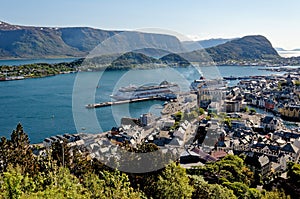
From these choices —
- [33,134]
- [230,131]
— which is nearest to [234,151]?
[230,131]

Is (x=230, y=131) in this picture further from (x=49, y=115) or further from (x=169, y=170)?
(x=49, y=115)

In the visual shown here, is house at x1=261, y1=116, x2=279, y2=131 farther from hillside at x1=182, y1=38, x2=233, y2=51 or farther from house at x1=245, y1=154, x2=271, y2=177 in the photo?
house at x1=245, y1=154, x2=271, y2=177

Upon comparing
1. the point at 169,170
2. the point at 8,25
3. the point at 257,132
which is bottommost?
the point at 257,132

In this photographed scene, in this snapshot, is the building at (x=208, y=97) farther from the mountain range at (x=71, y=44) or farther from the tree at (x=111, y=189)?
the mountain range at (x=71, y=44)

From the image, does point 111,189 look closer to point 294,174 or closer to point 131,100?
point 294,174

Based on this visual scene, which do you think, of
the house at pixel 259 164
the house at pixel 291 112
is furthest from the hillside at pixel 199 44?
the house at pixel 291 112

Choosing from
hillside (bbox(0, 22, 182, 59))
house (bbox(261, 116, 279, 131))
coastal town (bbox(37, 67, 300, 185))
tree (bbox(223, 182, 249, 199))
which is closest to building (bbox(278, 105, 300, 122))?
coastal town (bbox(37, 67, 300, 185))
